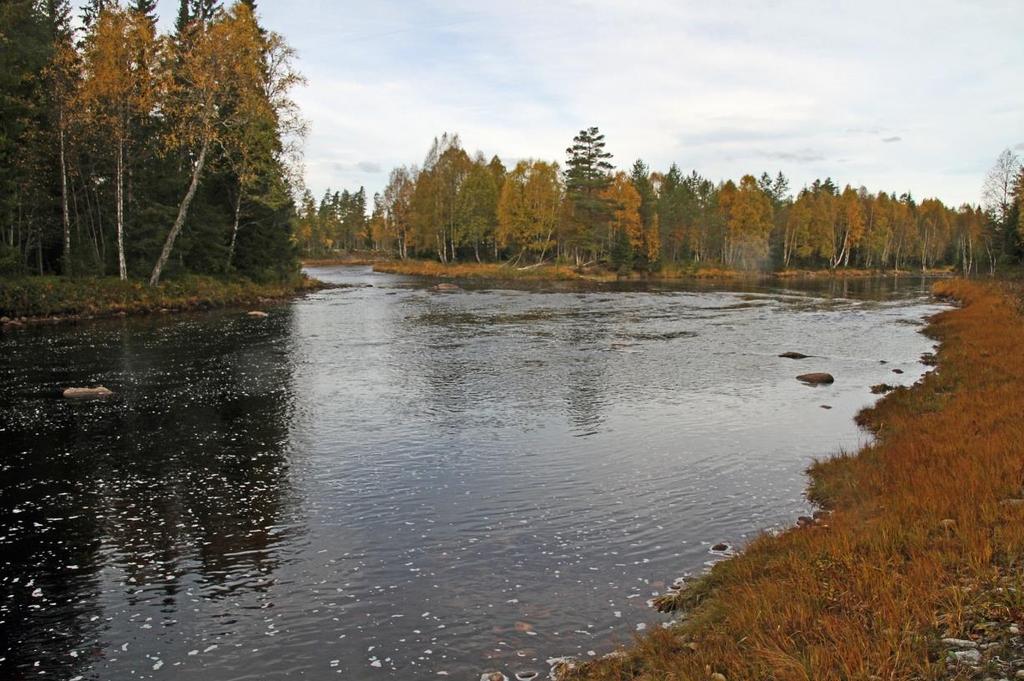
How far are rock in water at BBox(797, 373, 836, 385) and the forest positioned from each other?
67.9 meters

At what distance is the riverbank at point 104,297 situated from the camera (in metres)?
38.3

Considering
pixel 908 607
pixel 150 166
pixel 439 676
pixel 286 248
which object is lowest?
pixel 439 676

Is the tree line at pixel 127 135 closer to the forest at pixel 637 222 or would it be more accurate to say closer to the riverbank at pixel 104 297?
the riverbank at pixel 104 297

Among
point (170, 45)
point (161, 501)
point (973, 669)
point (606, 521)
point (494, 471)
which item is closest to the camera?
point (973, 669)

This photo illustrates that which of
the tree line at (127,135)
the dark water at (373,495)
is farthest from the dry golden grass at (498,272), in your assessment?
the dark water at (373,495)

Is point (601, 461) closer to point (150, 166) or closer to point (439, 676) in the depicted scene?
point (439, 676)

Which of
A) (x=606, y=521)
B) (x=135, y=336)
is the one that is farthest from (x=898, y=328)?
(x=135, y=336)

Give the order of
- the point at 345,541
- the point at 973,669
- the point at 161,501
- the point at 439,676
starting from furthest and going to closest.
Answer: the point at 161,501
the point at 345,541
the point at 439,676
the point at 973,669

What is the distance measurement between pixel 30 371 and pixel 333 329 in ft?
53.7

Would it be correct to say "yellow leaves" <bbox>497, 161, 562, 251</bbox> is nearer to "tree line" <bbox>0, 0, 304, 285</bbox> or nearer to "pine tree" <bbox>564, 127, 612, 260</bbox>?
"pine tree" <bbox>564, 127, 612, 260</bbox>

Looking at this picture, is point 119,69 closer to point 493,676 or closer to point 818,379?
point 818,379

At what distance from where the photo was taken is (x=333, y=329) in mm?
39844

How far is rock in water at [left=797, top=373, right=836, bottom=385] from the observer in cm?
2528

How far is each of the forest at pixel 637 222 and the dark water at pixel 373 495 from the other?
75.7m
